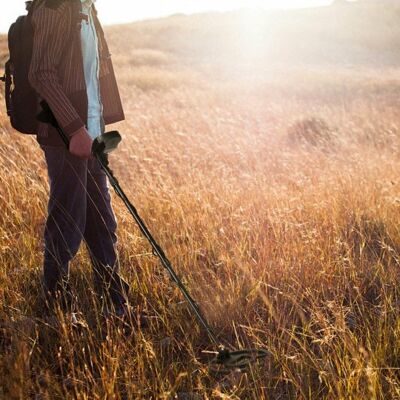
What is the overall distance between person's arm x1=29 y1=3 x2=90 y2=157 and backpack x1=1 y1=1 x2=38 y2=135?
7 cm

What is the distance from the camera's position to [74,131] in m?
2.14

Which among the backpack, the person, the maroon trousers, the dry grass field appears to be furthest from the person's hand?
the dry grass field

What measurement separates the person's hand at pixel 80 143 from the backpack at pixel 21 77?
0.90 ft

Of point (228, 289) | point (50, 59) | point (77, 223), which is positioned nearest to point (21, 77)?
point (50, 59)

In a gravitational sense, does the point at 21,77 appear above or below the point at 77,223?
above

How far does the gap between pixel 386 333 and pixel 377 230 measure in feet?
4.40

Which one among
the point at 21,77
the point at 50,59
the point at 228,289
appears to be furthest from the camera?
the point at 228,289

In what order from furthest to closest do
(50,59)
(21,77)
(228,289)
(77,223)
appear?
(228,289) < (77,223) < (21,77) < (50,59)

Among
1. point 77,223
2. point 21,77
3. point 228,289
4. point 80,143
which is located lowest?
point 228,289

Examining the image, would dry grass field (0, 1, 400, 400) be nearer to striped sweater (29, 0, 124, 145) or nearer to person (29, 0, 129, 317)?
person (29, 0, 129, 317)

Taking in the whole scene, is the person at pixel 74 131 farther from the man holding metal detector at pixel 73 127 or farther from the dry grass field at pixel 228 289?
the dry grass field at pixel 228 289

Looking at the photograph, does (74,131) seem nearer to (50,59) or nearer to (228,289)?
(50,59)

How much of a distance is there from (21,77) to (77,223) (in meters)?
0.71

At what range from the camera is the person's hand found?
2156 millimetres
